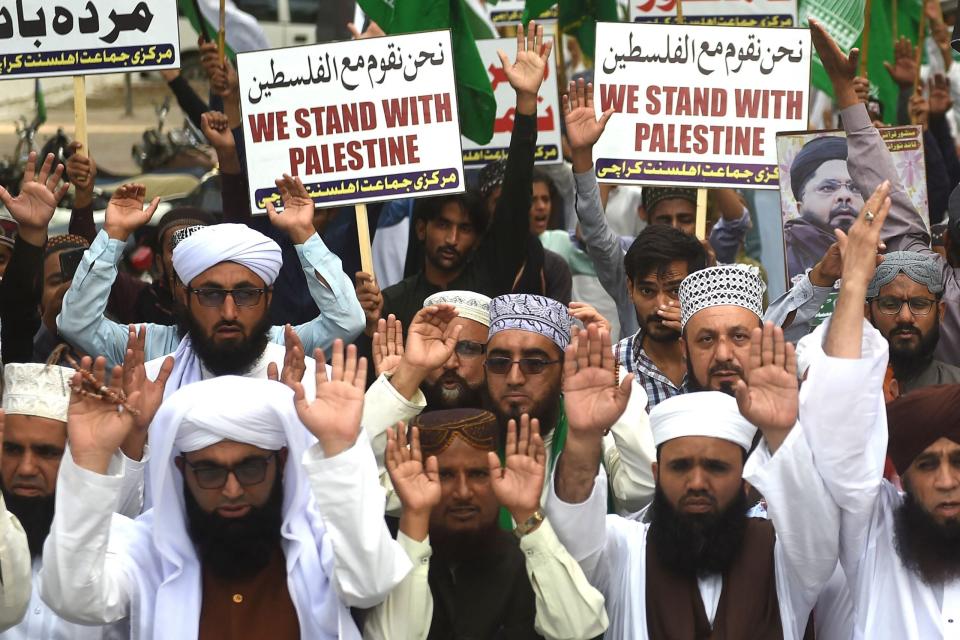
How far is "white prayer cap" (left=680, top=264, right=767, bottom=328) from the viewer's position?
5.19 metres

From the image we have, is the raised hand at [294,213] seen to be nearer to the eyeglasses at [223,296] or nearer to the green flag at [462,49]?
the eyeglasses at [223,296]

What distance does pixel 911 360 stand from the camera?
5.41 metres

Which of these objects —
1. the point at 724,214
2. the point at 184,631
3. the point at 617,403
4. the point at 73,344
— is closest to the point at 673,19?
the point at 724,214

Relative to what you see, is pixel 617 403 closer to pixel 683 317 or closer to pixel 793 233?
pixel 683 317

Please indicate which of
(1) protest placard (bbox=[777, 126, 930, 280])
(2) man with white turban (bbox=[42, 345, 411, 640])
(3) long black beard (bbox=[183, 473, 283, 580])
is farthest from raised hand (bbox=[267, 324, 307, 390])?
(1) protest placard (bbox=[777, 126, 930, 280])

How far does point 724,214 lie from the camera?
7.35 meters

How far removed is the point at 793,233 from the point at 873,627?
7.61ft

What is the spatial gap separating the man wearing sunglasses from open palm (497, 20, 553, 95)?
1495 millimetres

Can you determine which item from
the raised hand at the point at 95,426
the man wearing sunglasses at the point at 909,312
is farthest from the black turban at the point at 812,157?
the raised hand at the point at 95,426

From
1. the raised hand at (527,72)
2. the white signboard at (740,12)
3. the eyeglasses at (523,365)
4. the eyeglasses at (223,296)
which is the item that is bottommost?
the eyeglasses at (523,365)

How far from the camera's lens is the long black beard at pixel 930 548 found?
4.05 m

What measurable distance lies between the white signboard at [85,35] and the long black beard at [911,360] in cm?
317

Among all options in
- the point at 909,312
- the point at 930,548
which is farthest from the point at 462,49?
the point at 930,548

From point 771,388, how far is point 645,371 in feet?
5.30
